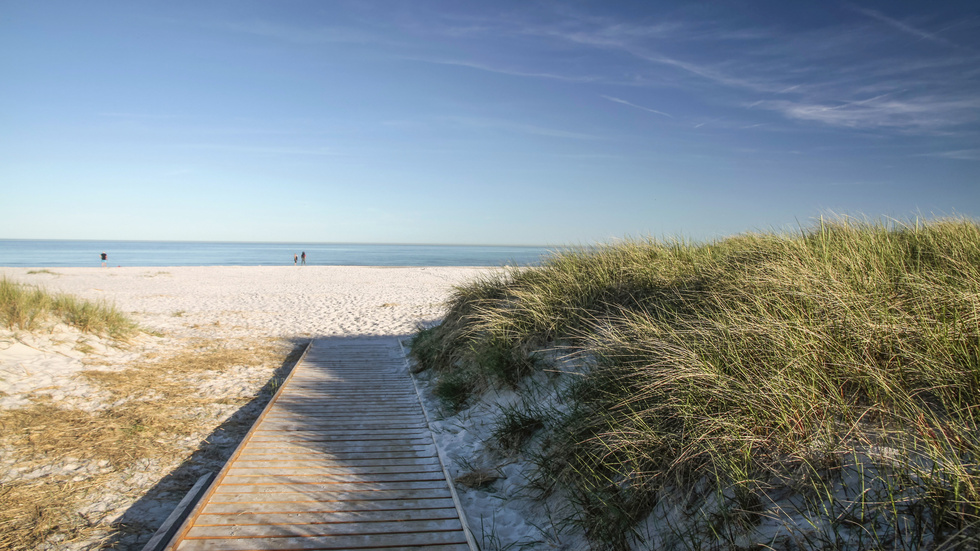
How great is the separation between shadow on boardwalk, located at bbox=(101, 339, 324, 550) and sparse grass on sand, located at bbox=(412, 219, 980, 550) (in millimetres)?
2903

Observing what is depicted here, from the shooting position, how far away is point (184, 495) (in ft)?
14.1

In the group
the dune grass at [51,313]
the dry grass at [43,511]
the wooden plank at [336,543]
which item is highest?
the dune grass at [51,313]

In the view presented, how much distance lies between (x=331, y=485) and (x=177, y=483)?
177 centimetres

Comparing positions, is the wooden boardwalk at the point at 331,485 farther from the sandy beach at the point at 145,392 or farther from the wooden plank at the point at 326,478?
the sandy beach at the point at 145,392

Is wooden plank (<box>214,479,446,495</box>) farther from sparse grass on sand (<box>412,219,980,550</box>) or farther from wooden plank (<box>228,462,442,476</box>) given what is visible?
sparse grass on sand (<box>412,219,980,550</box>)

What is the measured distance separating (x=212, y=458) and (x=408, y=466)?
2.33 meters

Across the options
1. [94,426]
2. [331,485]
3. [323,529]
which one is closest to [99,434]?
[94,426]

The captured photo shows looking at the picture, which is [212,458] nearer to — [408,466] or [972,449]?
[408,466]

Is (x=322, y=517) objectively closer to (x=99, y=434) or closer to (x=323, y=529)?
(x=323, y=529)

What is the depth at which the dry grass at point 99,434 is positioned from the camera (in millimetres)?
3775

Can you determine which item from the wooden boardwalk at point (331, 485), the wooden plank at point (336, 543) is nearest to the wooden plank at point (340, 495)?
the wooden boardwalk at point (331, 485)

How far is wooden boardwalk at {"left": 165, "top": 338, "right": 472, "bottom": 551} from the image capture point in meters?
3.22

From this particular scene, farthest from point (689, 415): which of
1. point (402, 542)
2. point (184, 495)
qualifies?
point (184, 495)

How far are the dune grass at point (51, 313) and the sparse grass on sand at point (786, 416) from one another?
338 inches
